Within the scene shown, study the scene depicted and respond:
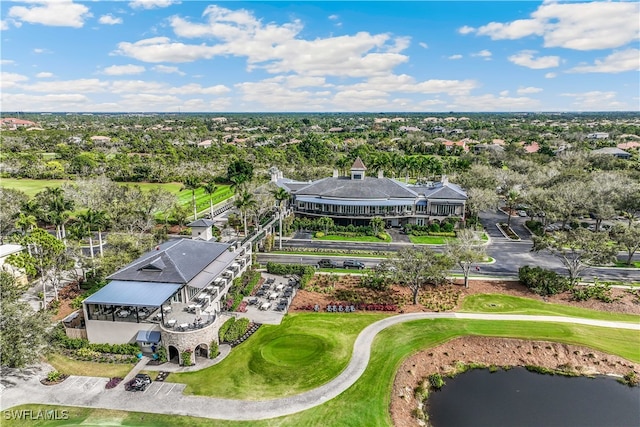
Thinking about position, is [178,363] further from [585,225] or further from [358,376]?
[585,225]

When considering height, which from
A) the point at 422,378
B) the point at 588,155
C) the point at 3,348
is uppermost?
the point at 588,155

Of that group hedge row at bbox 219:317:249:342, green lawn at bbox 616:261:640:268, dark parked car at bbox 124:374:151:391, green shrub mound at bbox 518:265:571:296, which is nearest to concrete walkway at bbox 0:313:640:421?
dark parked car at bbox 124:374:151:391

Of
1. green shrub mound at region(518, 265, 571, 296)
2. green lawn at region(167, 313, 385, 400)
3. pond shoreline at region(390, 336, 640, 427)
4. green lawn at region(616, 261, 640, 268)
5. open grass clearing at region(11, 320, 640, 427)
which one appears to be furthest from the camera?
green lawn at region(616, 261, 640, 268)

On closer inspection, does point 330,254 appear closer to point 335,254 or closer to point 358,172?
point 335,254

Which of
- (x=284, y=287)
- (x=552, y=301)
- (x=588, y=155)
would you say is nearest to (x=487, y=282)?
(x=552, y=301)

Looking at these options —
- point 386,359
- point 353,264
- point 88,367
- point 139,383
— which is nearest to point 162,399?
point 139,383

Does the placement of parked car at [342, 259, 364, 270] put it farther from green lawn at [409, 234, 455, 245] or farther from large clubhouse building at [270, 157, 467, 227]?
large clubhouse building at [270, 157, 467, 227]

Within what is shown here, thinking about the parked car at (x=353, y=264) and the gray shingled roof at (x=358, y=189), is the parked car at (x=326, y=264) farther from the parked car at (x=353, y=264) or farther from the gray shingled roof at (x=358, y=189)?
the gray shingled roof at (x=358, y=189)
